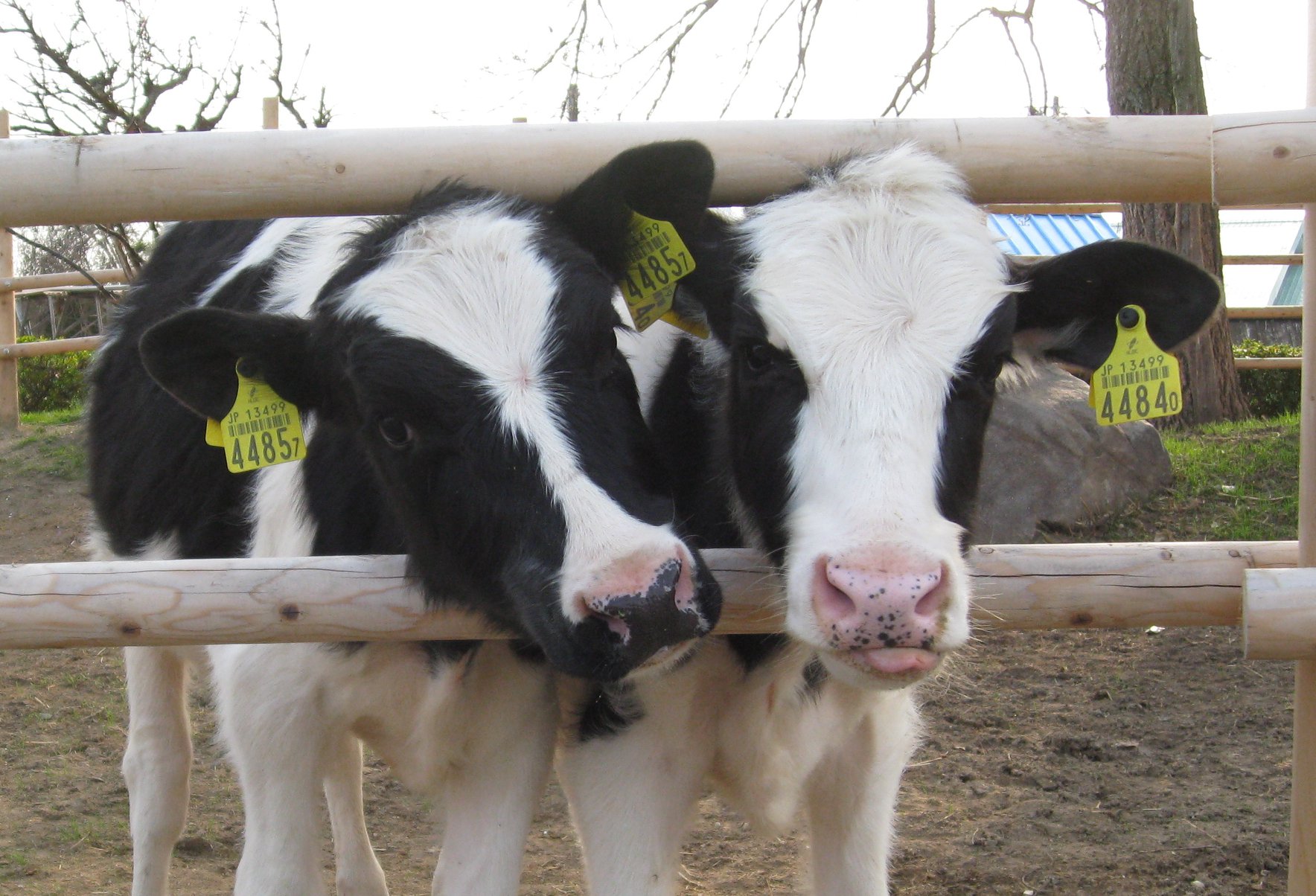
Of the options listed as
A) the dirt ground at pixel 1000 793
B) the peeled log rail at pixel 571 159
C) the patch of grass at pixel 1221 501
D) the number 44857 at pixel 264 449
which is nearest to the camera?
the peeled log rail at pixel 571 159

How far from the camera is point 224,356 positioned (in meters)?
2.83

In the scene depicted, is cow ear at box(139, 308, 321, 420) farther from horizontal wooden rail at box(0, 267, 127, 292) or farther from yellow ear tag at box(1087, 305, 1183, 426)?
horizontal wooden rail at box(0, 267, 127, 292)

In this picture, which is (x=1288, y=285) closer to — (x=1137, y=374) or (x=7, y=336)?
(x=7, y=336)

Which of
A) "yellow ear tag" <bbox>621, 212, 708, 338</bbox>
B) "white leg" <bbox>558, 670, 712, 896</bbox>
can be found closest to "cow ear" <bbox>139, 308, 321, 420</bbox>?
"yellow ear tag" <bbox>621, 212, 708, 338</bbox>

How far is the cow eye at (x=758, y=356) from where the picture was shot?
2.59 meters

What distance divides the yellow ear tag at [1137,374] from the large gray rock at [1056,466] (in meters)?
4.12

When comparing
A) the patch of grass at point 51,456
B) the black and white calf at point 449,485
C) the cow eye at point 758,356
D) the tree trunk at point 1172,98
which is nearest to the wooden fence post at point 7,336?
the patch of grass at point 51,456

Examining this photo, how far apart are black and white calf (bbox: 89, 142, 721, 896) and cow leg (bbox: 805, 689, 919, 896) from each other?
0.80 metres

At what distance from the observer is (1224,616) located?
249 centimetres

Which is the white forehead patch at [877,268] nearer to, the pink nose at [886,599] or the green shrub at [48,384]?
the pink nose at [886,599]

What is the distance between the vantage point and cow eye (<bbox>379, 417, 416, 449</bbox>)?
2.57 m

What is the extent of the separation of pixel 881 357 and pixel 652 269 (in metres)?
0.73

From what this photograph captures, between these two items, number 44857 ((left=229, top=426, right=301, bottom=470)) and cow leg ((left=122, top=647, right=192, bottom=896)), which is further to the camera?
cow leg ((left=122, top=647, right=192, bottom=896))

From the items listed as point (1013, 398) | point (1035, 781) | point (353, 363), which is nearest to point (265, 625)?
point (353, 363)
